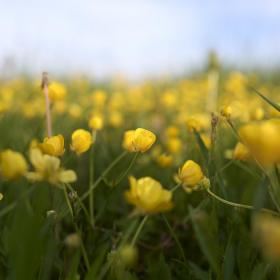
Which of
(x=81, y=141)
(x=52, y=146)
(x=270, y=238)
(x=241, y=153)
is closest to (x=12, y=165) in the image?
(x=52, y=146)

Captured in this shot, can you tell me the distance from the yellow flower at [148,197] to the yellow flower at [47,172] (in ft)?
0.33

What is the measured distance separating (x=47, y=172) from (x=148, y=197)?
6.1 inches

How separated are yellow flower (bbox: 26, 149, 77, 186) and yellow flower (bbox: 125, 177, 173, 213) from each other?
100 mm

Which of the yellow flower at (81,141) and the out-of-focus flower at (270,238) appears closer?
the out-of-focus flower at (270,238)

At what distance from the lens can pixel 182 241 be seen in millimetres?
1309

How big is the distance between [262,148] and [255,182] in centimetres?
69

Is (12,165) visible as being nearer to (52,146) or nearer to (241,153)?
(52,146)

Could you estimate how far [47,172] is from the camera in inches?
29.7

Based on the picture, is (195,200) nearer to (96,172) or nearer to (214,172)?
(214,172)

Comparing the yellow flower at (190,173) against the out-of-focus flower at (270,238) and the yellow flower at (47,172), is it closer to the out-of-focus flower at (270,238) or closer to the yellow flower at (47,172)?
the yellow flower at (47,172)

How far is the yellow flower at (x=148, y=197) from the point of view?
74 cm

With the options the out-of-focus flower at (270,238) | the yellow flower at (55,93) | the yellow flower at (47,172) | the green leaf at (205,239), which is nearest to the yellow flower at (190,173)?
the green leaf at (205,239)

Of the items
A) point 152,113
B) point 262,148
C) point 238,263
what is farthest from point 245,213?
point 152,113

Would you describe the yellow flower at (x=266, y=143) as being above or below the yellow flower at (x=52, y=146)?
above
